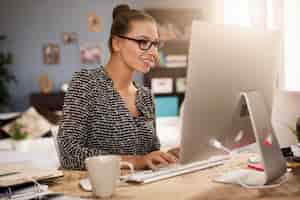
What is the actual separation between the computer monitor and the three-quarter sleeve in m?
0.48

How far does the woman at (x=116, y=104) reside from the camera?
5.96 feet

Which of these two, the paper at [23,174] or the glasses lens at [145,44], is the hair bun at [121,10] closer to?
the glasses lens at [145,44]

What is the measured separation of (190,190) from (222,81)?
318 mm

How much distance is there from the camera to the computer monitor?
1287mm

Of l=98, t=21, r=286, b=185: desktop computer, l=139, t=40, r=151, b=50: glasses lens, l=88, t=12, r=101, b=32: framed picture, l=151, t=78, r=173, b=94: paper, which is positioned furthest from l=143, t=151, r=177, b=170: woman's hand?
l=88, t=12, r=101, b=32: framed picture

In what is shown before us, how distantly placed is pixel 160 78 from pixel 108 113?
4626 mm

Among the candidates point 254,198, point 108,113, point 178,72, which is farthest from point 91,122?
point 178,72

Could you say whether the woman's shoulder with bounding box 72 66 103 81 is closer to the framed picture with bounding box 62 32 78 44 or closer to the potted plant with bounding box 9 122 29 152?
the potted plant with bounding box 9 122 29 152

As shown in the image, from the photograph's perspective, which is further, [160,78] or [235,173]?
[160,78]

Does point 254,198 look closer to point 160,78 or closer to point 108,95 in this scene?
point 108,95

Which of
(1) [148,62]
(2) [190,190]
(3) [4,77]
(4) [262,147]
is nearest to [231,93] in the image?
(4) [262,147]

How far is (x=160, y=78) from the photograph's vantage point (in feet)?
21.5

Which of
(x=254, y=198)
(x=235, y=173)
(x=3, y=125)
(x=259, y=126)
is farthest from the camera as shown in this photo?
(x=3, y=125)

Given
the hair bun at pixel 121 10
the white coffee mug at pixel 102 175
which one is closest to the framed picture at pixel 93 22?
the hair bun at pixel 121 10
